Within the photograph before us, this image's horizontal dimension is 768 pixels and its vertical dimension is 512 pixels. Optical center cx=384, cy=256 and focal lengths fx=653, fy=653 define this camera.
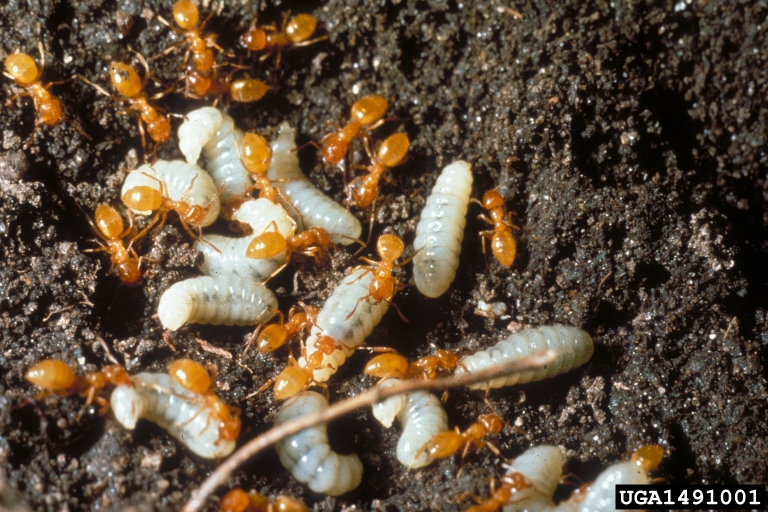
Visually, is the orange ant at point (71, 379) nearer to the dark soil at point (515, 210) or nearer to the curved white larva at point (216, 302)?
the dark soil at point (515, 210)

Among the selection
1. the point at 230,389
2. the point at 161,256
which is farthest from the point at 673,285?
the point at 161,256

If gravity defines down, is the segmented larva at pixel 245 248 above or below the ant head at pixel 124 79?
below

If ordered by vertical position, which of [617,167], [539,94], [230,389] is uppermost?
[539,94]

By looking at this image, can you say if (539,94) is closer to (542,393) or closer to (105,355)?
(542,393)

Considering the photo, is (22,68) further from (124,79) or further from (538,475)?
(538,475)

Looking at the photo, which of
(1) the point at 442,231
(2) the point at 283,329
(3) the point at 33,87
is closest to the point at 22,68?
(3) the point at 33,87

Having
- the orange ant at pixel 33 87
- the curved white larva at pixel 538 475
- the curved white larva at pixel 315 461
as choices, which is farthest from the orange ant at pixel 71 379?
the curved white larva at pixel 538 475
